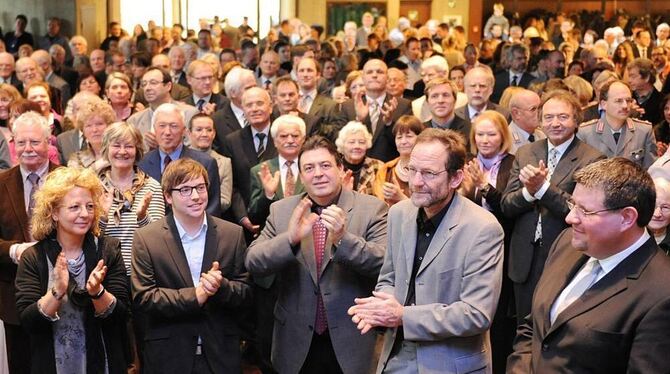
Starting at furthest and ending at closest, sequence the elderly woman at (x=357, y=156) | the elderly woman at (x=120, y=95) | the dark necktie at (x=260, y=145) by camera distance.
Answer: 1. the elderly woman at (x=120, y=95)
2. the dark necktie at (x=260, y=145)
3. the elderly woman at (x=357, y=156)

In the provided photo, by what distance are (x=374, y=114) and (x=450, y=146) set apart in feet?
14.0

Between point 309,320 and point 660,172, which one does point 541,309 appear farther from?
point 660,172

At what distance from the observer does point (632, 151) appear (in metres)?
6.96

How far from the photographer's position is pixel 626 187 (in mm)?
3234

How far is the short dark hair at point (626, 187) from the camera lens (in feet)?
10.6

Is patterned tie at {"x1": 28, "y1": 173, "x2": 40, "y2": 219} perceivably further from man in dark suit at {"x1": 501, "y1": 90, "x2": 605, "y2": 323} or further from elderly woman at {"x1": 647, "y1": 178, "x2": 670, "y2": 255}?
elderly woman at {"x1": 647, "y1": 178, "x2": 670, "y2": 255}

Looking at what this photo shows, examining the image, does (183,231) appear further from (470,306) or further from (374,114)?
(374,114)

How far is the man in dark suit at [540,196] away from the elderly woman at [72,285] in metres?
2.23

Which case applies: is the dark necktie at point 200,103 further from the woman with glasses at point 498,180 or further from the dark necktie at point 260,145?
the woman with glasses at point 498,180

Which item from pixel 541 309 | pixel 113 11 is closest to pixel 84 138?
pixel 541 309

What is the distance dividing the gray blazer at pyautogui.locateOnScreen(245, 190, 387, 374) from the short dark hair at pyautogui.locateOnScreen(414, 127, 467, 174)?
2.34 feet

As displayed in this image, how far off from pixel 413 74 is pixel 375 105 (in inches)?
200

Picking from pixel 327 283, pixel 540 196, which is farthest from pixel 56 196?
pixel 540 196

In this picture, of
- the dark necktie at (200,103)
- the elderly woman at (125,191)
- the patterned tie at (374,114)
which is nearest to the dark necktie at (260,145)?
the patterned tie at (374,114)
